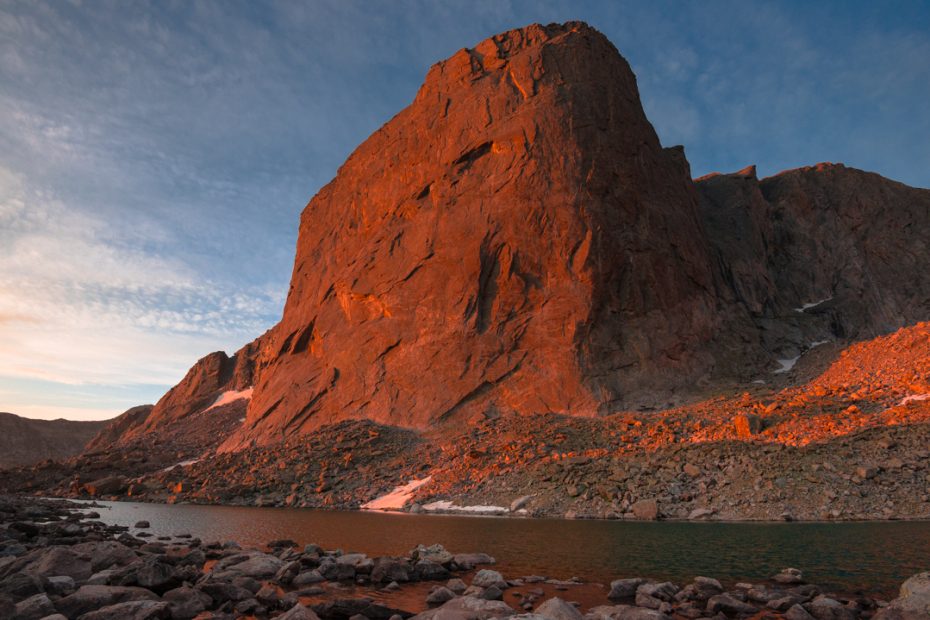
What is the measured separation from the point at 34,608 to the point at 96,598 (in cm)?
81

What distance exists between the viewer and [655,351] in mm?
45125

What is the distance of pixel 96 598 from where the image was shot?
8.31 metres

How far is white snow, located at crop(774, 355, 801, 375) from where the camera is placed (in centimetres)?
4735

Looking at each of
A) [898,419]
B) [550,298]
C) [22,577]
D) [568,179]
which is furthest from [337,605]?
[568,179]

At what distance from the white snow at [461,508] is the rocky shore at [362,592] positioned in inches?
522

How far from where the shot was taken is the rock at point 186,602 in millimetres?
8625

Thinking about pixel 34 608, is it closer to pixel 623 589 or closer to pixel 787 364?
pixel 623 589

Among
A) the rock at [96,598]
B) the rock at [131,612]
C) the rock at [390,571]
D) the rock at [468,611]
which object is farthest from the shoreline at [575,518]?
the rock at [131,612]

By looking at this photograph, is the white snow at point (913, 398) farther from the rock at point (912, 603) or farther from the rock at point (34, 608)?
the rock at point (34, 608)

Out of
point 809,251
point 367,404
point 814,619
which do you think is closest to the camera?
point 814,619

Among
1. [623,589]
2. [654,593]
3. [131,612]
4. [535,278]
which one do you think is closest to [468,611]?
[623,589]

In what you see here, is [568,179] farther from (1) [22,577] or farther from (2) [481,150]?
(1) [22,577]

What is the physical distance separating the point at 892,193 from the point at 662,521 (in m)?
66.7

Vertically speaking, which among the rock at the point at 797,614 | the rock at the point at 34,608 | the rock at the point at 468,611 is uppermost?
the rock at the point at 34,608
